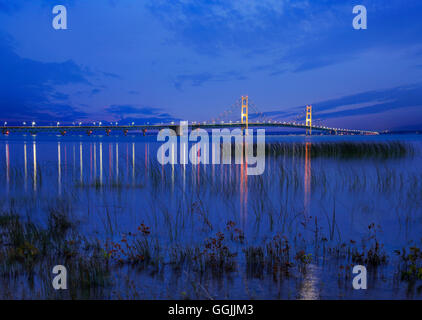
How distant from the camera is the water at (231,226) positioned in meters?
3.58

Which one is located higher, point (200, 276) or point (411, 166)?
point (411, 166)

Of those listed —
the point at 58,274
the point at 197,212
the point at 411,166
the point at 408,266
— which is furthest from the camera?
the point at 411,166

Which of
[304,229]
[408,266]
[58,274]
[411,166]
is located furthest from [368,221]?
[411,166]

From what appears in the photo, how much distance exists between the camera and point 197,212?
24.1 ft

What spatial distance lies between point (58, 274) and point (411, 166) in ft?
58.7

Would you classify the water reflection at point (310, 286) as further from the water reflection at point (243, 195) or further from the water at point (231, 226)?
the water reflection at point (243, 195)

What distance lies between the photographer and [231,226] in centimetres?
563

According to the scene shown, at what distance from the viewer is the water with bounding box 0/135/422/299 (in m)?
3.58

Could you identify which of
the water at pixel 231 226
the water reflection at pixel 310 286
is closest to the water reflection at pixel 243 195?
the water at pixel 231 226

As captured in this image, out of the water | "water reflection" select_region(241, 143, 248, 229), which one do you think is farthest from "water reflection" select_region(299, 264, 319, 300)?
"water reflection" select_region(241, 143, 248, 229)

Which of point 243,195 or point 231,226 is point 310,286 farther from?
point 243,195
